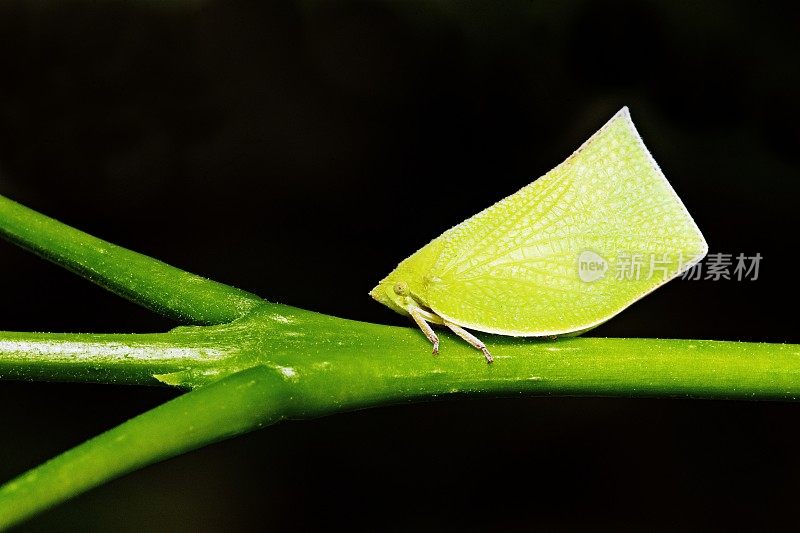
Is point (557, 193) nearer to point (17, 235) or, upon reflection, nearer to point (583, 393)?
point (583, 393)

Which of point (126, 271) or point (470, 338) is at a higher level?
point (126, 271)

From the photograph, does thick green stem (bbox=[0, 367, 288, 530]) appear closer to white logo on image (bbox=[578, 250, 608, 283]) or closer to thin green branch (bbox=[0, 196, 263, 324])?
thin green branch (bbox=[0, 196, 263, 324])

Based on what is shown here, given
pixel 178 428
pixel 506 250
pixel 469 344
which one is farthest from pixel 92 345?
pixel 506 250

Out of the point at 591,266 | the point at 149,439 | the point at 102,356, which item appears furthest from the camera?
the point at 591,266

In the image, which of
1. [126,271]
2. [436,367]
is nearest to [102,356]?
[126,271]

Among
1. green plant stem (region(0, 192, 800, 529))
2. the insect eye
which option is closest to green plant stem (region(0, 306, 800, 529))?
green plant stem (region(0, 192, 800, 529))

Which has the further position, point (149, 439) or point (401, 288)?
point (401, 288)

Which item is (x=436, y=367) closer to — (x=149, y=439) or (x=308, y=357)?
Result: (x=308, y=357)

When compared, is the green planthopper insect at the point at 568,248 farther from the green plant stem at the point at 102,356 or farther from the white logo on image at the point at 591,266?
the green plant stem at the point at 102,356
